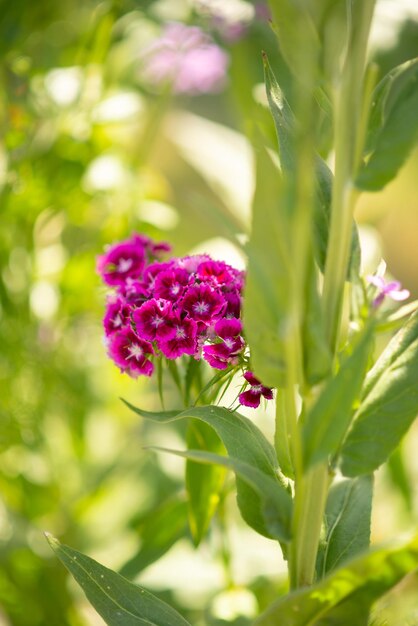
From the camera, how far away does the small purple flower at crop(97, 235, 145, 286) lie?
66cm

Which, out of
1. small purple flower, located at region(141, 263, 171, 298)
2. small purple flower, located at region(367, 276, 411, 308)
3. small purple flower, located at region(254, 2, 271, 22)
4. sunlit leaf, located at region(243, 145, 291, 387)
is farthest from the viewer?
small purple flower, located at region(254, 2, 271, 22)

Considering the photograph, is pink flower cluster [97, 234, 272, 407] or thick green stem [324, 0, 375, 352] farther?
pink flower cluster [97, 234, 272, 407]

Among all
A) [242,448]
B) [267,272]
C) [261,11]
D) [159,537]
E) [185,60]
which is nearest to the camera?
[267,272]

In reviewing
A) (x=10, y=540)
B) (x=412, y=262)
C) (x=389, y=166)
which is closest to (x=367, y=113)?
(x=389, y=166)

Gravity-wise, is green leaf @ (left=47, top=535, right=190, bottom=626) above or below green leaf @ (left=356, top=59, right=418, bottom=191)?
below

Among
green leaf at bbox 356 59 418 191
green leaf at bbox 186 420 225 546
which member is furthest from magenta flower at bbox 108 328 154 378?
green leaf at bbox 356 59 418 191

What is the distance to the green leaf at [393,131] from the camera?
445mm

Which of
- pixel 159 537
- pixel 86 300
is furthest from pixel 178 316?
pixel 86 300

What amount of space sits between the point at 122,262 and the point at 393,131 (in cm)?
30

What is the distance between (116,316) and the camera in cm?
61

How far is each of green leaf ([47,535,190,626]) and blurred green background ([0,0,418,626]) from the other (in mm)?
332

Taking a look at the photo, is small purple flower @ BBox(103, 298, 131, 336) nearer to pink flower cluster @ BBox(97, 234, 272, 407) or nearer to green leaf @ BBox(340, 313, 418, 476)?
pink flower cluster @ BBox(97, 234, 272, 407)

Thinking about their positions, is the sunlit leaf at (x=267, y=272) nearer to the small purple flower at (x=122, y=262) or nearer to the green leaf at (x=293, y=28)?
the green leaf at (x=293, y=28)

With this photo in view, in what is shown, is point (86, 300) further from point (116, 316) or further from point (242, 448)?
point (242, 448)
